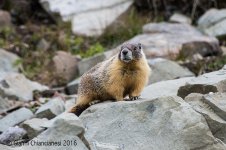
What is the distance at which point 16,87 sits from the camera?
486 inches

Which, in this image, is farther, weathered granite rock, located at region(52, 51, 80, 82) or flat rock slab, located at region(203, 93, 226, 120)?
weathered granite rock, located at region(52, 51, 80, 82)

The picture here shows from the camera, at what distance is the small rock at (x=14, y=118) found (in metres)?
9.81

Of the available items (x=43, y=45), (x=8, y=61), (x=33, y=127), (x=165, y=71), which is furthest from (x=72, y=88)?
(x=33, y=127)

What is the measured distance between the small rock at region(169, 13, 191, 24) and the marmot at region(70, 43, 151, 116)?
8.14m

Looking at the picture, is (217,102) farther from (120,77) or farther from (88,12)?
(88,12)

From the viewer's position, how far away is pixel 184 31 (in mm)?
15172

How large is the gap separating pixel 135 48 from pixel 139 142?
1.66 metres

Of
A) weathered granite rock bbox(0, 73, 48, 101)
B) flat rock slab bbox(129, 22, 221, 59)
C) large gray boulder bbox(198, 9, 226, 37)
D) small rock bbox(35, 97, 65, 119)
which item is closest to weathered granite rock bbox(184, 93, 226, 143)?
small rock bbox(35, 97, 65, 119)

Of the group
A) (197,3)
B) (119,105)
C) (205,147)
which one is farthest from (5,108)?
(197,3)

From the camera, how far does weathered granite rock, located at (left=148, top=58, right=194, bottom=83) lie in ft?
39.8

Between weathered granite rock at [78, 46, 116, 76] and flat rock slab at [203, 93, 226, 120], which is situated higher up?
flat rock slab at [203, 93, 226, 120]

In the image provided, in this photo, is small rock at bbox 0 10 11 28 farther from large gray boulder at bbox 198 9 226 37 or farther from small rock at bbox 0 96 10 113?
small rock at bbox 0 96 10 113

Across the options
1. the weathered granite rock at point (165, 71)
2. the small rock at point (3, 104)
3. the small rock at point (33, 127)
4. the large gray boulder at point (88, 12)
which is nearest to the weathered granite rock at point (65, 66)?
the large gray boulder at point (88, 12)

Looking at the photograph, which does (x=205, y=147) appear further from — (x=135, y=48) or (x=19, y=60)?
(x=19, y=60)
